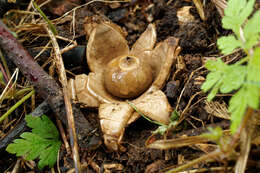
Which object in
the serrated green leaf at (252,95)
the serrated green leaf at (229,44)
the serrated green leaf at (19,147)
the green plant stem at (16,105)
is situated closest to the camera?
the serrated green leaf at (252,95)

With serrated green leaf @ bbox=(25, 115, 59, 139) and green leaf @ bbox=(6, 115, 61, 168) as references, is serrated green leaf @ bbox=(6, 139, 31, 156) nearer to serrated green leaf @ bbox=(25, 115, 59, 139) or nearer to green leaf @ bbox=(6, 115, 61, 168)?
green leaf @ bbox=(6, 115, 61, 168)

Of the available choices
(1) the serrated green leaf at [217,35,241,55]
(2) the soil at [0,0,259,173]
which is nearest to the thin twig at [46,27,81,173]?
(2) the soil at [0,0,259,173]

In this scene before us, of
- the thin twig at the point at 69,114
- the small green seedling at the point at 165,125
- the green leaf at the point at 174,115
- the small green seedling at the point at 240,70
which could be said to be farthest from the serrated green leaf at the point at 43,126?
the small green seedling at the point at 240,70

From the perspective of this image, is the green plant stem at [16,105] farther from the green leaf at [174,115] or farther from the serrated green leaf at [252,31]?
the serrated green leaf at [252,31]

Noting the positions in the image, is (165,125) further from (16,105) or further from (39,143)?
(16,105)

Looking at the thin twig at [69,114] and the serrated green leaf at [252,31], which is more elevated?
the serrated green leaf at [252,31]

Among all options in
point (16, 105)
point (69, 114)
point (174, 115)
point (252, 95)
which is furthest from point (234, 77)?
point (16, 105)
